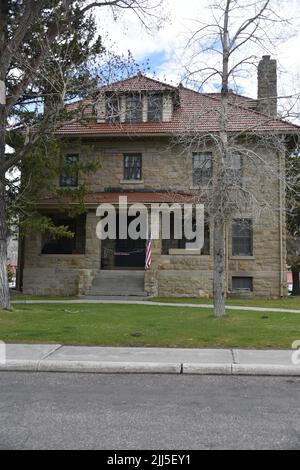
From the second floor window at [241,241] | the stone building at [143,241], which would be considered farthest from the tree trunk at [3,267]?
the second floor window at [241,241]

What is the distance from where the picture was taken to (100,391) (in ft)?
22.8

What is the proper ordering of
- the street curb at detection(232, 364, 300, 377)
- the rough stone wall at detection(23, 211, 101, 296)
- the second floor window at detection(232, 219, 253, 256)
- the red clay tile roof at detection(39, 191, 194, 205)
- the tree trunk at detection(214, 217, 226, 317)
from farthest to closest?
the second floor window at detection(232, 219, 253, 256), the rough stone wall at detection(23, 211, 101, 296), the red clay tile roof at detection(39, 191, 194, 205), the tree trunk at detection(214, 217, 226, 317), the street curb at detection(232, 364, 300, 377)

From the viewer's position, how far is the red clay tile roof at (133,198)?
2194cm

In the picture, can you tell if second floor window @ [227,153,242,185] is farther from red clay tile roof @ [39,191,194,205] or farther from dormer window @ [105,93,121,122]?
red clay tile roof @ [39,191,194,205]

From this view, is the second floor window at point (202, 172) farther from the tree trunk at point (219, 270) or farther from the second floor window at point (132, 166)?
the second floor window at point (132, 166)

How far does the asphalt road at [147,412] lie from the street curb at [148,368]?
0.67 feet

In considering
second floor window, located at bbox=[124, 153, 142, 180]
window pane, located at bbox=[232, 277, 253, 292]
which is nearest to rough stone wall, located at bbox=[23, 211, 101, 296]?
second floor window, located at bbox=[124, 153, 142, 180]

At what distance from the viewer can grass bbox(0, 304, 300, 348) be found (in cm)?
1027

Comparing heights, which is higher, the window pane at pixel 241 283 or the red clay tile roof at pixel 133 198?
the red clay tile roof at pixel 133 198

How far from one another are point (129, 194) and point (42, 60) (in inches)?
374

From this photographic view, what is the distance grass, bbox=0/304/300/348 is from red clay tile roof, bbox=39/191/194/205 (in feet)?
24.1

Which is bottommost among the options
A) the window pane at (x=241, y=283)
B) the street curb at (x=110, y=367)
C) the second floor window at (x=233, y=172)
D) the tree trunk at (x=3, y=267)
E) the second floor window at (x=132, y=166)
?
the street curb at (x=110, y=367)
